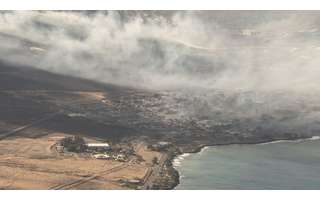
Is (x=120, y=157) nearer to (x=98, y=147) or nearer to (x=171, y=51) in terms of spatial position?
(x=98, y=147)

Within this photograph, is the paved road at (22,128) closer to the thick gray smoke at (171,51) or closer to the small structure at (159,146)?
the thick gray smoke at (171,51)

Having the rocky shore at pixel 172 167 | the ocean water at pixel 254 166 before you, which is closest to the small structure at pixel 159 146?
the rocky shore at pixel 172 167

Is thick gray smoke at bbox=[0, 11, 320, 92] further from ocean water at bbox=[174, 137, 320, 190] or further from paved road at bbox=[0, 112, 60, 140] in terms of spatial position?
ocean water at bbox=[174, 137, 320, 190]

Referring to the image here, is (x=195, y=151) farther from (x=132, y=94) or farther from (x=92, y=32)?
(x=92, y=32)

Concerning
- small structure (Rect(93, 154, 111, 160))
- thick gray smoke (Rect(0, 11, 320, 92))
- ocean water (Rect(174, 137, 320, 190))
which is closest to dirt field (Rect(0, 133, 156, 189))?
small structure (Rect(93, 154, 111, 160))

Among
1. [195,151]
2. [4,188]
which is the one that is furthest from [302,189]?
[4,188]
